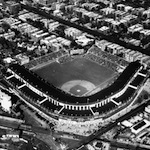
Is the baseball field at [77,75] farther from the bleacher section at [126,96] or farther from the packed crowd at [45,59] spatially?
the bleacher section at [126,96]

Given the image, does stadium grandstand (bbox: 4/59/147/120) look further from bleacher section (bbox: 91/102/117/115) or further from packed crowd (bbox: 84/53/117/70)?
packed crowd (bbox: 84/53/117/70)

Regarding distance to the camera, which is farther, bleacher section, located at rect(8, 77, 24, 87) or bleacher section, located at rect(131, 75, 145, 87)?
bleacher section, located at rect(8, 77, 24, 87)

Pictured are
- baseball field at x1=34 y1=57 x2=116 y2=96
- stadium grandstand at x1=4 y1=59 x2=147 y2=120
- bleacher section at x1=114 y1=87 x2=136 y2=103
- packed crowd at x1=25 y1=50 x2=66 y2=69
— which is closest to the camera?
stadium grandstand at x1=4 y1=59 x2=147 y2=120

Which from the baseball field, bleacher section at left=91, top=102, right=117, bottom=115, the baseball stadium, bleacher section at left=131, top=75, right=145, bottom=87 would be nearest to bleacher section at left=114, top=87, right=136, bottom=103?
the baseball stadium

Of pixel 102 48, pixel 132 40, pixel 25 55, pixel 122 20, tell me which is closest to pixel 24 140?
pixel 25 55

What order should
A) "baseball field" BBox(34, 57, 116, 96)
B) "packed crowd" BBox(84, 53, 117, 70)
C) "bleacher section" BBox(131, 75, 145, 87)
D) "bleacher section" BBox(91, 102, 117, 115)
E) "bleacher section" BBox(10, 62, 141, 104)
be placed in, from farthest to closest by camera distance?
"packed crowd" BBox(84, 53, 117, 70) < "baseball field" BBox(34, 57, 116, 96) < "bleacher section" BBox(131, 75, 145, 87) < "bleacher section" BBox(10, 62, 141, 104) < "bleacher section" BBox(91, 102, 117, 115)

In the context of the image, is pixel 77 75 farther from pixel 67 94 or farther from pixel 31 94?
pixel 31 94

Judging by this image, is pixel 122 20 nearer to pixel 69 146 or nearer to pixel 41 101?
pixel 41 101

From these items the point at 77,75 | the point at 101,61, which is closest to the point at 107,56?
the point at 101,61
